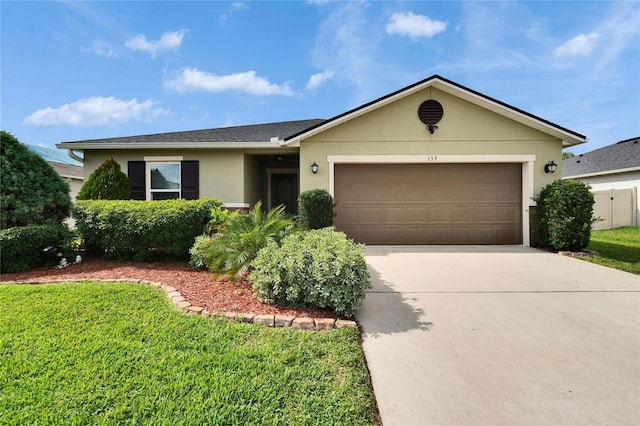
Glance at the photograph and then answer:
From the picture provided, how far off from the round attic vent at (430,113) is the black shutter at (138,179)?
28.5 feet

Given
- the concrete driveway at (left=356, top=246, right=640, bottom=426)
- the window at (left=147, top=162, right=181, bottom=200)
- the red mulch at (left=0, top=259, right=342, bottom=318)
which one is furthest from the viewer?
the window at (left=147, top=162, right=181, bottom=200)

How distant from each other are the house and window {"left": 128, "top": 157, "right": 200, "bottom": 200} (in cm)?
65

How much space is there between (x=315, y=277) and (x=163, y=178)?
8.15 metres

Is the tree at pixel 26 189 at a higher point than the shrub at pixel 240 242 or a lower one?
higher

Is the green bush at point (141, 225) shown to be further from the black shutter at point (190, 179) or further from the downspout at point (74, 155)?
the downspout at point (74, 155)

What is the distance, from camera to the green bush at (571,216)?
7.39 m

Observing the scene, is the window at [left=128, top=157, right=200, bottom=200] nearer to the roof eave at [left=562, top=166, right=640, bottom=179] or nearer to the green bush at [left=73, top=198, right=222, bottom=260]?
the green bush at [left=73, top=198, right=222, bottom=260]

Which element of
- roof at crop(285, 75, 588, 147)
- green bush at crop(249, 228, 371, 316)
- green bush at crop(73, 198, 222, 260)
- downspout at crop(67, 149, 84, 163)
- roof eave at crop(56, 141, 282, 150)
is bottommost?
green bush at crop(249, 228, 371, 316)

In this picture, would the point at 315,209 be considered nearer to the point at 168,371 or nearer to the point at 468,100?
the point at 468,100

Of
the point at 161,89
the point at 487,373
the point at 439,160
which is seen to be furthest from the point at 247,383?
the point at 161,89

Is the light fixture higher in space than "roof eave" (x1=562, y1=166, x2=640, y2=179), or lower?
lower

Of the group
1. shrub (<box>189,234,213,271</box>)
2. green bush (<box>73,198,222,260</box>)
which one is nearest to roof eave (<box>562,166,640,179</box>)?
green bush (<box>73,198,222,260</box>)

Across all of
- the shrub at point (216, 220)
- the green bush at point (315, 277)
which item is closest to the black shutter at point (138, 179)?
the shrub at point (216, 220)

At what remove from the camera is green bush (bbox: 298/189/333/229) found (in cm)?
812
